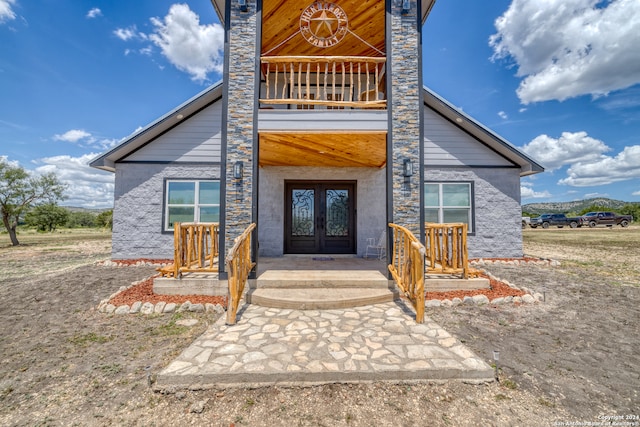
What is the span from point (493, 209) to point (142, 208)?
10.9m

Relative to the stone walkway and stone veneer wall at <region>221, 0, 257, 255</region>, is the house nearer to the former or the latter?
stone veneer wall at <region>221, 0, 257, 255</region>

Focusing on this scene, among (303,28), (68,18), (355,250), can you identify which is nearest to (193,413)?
(355,250)

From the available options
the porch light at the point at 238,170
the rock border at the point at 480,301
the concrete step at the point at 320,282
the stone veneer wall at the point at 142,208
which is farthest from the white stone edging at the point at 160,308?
the stone veneer wall at the point at 142,208

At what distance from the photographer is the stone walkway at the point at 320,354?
2377 mm

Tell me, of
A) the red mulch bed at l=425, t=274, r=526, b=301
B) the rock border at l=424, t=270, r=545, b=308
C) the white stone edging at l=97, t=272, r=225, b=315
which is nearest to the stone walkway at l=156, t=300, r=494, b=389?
the white stone edging at l=97, t=272, r=225, b=315

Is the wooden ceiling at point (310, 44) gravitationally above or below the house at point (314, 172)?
above

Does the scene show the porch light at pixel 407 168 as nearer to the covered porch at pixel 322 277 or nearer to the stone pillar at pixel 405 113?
the stone pillar at pixel 405 113

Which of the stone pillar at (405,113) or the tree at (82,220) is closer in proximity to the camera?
the stone pillar at (405,113)

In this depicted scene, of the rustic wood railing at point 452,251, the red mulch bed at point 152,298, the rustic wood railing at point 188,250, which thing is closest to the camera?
the red mulch bed at point 152,298

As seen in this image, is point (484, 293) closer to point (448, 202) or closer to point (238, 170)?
point (448, 202)

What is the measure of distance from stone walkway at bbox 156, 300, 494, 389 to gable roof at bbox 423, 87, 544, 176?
669 cm

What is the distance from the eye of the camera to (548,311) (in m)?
4.22

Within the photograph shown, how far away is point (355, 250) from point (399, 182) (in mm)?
3474

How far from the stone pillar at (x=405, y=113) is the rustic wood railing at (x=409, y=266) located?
1.51 feet
